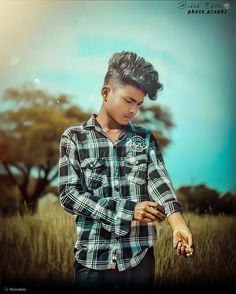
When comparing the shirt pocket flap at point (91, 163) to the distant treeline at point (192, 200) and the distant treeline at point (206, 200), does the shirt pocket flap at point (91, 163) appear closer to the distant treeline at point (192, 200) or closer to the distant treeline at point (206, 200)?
Answer: the distant treeline at point (192, 200)

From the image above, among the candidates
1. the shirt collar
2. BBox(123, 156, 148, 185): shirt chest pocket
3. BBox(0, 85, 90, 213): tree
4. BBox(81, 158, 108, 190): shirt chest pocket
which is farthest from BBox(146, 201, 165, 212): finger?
BBox(0, 85, 90, 213): tree

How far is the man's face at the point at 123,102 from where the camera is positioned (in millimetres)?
2068

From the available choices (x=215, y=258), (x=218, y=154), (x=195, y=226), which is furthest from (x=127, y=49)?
(x=215, y=258)

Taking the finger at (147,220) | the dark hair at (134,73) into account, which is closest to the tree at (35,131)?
the dark hair at (134,73)

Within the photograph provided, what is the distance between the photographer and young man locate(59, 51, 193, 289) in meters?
2.00

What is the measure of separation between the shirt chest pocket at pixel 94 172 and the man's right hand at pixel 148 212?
8.0 inches

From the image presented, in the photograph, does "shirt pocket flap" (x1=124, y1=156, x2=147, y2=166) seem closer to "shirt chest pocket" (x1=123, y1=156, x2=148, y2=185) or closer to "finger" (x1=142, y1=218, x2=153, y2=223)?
"shirt chest pocket" (x1=123, y1=156, x2=148, y2=185)

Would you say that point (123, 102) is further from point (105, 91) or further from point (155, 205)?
point (155, 205)

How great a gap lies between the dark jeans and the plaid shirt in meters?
0.03

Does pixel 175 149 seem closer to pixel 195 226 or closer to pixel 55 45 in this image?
pixel 195 226

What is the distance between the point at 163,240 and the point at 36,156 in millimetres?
745

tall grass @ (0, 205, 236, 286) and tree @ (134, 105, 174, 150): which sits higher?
tree @ (134, 105, 174, 150)

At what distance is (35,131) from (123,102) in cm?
46

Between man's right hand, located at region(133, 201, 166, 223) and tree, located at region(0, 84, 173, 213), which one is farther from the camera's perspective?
tree, located at region(0, 84, 173, 213)
